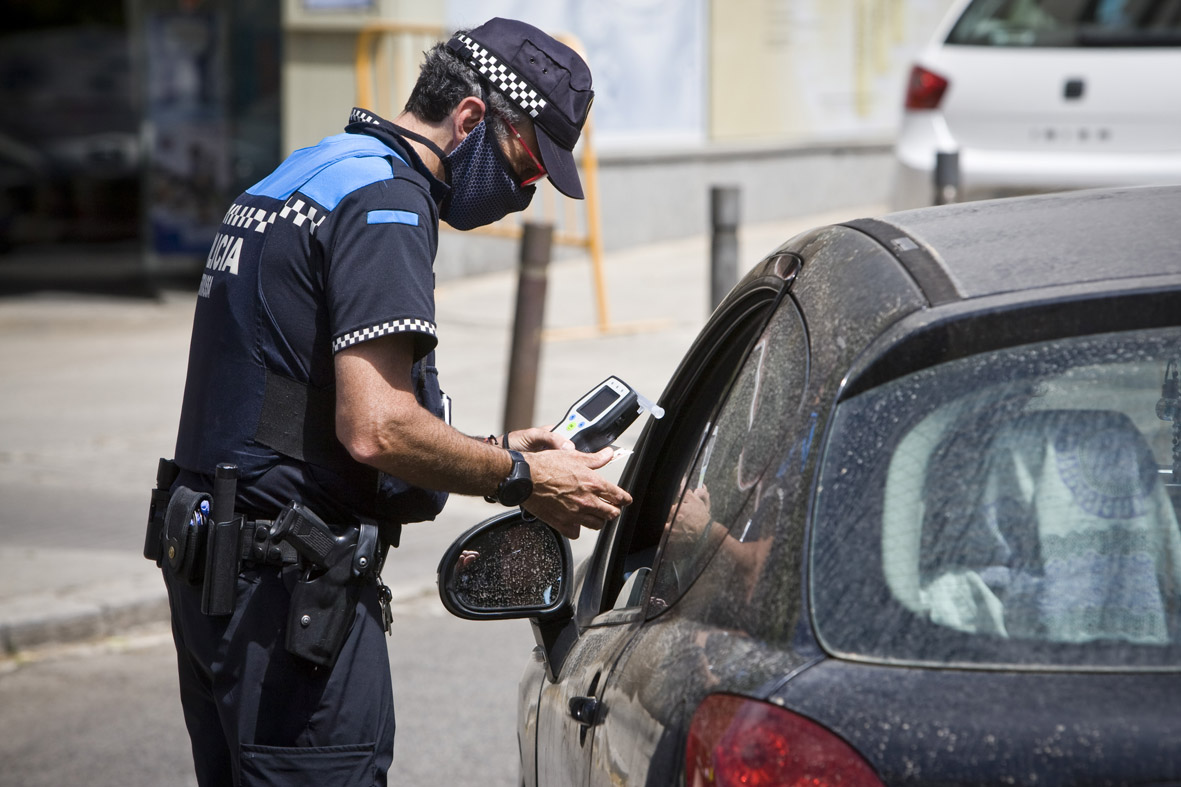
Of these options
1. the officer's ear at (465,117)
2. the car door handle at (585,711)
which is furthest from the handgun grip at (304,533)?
the officer's ear at (465,117)

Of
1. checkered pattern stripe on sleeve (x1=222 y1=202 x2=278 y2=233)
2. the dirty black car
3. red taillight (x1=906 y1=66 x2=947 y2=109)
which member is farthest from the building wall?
the dirty black car

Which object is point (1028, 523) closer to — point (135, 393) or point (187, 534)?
point (187, 534)

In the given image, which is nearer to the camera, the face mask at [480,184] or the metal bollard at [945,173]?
the face mask at [480,184]

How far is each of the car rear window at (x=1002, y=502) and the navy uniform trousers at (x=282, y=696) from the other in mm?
1144

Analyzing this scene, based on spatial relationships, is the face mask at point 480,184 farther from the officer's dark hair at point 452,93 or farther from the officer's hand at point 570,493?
the officer's hand at point 570,493

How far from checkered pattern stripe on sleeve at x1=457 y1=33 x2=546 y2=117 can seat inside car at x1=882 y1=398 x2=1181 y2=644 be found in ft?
4.08

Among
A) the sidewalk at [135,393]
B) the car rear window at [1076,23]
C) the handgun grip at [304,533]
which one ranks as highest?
the car rear window at [1076,23]

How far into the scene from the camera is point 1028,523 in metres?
1.60

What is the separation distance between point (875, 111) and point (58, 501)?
39.0ft

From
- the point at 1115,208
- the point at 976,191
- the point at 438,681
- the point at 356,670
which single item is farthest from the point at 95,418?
the point at 1115,208

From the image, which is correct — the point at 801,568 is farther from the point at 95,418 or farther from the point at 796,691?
the point at 95,418

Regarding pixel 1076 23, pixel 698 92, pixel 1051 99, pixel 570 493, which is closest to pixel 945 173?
pixel 1051 99

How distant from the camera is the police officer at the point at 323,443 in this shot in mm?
2338

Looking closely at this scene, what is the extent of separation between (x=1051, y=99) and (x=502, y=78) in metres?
5.52
